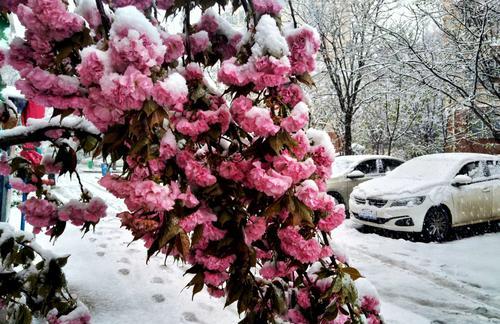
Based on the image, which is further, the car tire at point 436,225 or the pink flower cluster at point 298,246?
the car tire at point 436,225

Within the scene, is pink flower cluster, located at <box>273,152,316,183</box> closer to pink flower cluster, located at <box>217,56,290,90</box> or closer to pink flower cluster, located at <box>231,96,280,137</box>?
pink flower cluster, located at <box>231,96,280,137</box>

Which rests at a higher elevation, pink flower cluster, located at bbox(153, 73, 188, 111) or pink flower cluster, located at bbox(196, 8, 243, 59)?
pink flower cluster, located at bbox(196, 8, 243, 59)

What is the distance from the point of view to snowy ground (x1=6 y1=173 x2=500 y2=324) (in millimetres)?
4246

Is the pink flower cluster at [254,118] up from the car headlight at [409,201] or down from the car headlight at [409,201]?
up

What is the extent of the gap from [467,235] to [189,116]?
8.68 metres

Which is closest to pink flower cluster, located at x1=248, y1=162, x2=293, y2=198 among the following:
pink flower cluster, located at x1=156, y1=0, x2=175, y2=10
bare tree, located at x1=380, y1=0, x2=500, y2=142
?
pink flower cluster, located at x1=156, y1=0, x2=175, y2=10

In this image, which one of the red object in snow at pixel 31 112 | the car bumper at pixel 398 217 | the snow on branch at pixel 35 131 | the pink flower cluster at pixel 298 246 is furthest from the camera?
the car bumper at pixel 398 217

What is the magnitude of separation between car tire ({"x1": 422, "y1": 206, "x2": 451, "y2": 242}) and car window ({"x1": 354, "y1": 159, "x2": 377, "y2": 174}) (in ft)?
10.4

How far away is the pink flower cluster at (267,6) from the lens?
1908 mm

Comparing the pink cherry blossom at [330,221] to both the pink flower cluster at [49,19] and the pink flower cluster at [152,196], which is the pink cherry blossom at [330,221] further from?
the pink flower cluster at [49,19]

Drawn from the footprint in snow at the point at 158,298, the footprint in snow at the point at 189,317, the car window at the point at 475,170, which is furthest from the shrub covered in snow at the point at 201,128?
the car window at the point at 475,170

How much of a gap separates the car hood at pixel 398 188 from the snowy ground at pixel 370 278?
953mm

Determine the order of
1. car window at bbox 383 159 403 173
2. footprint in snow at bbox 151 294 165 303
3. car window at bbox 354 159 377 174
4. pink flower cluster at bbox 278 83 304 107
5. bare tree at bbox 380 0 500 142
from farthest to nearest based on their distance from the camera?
1. car window at bbox 383 159 403 173
2. car window at bbox 354 159 377 174
3. bare tree at bbox 380 0 500 142
4. footprint in snow at bbox 151 294 165 303
5. pink flower cluster at bbox 278 83 304 107

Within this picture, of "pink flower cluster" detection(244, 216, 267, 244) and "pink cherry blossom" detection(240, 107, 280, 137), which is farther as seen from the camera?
"pink flower cluster" detection(244, 216, 267, 244)
